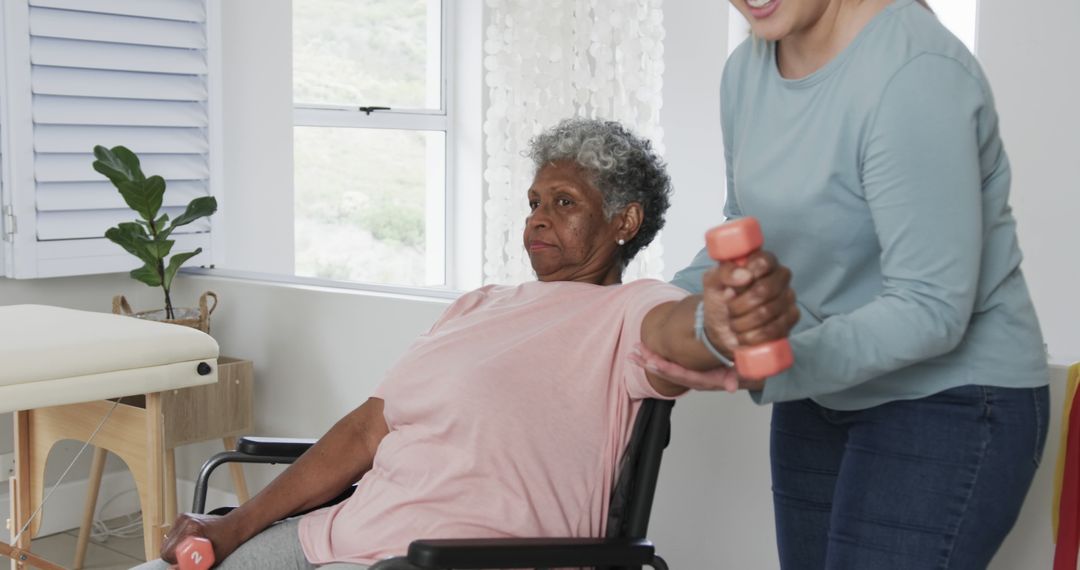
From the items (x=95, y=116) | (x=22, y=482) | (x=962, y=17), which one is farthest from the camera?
(x=962, y=17)

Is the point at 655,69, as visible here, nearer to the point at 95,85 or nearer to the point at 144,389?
the point at 95,85

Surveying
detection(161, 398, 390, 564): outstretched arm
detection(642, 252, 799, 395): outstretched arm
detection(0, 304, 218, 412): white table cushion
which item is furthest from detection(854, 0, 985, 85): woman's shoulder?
detection(0, 304, 218, 412): white table cushion

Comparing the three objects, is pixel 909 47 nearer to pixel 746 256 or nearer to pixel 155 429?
pixel 746 256

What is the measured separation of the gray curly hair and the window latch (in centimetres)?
174

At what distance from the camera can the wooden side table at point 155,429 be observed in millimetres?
2387

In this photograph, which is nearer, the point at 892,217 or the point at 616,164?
the point at 892,217

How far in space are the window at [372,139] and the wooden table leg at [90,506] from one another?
1920mm

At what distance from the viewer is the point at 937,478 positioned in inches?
47.9

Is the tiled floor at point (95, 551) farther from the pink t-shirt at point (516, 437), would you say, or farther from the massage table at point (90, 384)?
the pink t-shirt at point (516, 437)

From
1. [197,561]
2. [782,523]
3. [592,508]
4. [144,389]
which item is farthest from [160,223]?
[782,523]

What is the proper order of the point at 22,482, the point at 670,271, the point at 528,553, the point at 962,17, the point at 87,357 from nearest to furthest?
the point at 528,553
the point at 87,357
the point at 22,482
the point at 962,17
the point at 670,271

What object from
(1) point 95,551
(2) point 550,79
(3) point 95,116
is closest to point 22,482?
(1) point 95,551

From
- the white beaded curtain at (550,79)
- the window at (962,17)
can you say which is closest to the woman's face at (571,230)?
the white beaded curtain at (550,79)

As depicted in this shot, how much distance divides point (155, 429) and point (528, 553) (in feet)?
4.02
